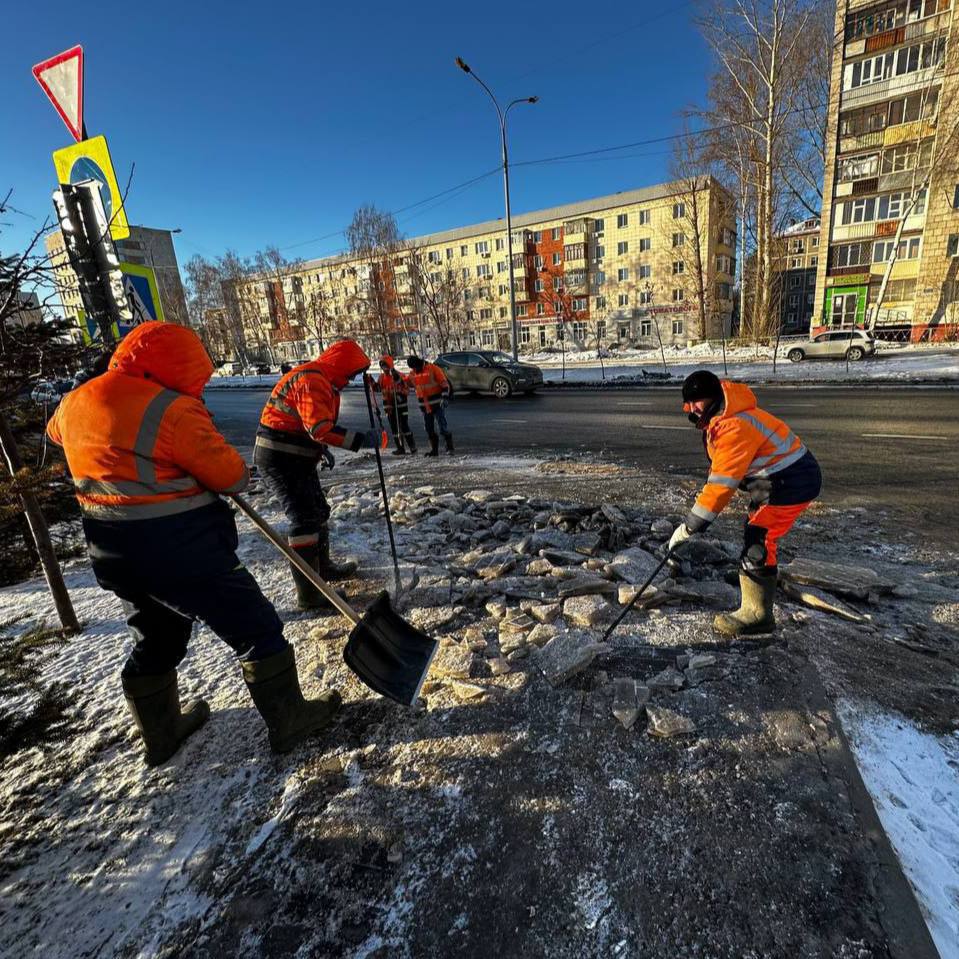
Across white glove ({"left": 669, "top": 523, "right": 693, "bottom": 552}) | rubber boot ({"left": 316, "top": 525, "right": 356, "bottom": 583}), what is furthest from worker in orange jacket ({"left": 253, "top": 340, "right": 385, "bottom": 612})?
white glove ({"left": 669, "top": 523, "right": 693, "bottom": 552})

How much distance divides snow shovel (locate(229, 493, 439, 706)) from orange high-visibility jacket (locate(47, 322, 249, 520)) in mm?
292

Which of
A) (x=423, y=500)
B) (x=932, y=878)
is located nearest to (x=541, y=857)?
(x=932, y=878)

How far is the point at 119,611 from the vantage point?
3.61 metres

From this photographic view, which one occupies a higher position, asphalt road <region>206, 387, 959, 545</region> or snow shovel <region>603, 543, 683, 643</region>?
snow shovel <region>603, 543, 683, 643</region>

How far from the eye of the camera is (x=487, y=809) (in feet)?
6.35

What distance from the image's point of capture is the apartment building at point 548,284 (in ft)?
143

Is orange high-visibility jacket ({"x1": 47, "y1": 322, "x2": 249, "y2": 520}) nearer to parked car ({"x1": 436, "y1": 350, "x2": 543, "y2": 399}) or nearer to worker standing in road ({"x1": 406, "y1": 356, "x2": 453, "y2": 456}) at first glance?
worker standing in road ({"x1": 406, "y1": 356, "x2": 453, "y2": 456})

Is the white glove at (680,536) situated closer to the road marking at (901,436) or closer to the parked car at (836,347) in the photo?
the road marking at (901,436)

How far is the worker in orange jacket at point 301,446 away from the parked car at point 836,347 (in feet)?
77.9

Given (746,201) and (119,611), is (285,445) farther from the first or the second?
(746,201)

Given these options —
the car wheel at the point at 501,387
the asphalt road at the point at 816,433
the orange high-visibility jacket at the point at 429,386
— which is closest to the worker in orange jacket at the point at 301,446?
the asphalt road at the point at 816,433

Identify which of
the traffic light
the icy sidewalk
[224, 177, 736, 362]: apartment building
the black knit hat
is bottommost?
the icy sidewalk

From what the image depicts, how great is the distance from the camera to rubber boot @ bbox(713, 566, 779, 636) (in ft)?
9.46

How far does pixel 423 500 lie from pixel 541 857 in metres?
4.17
